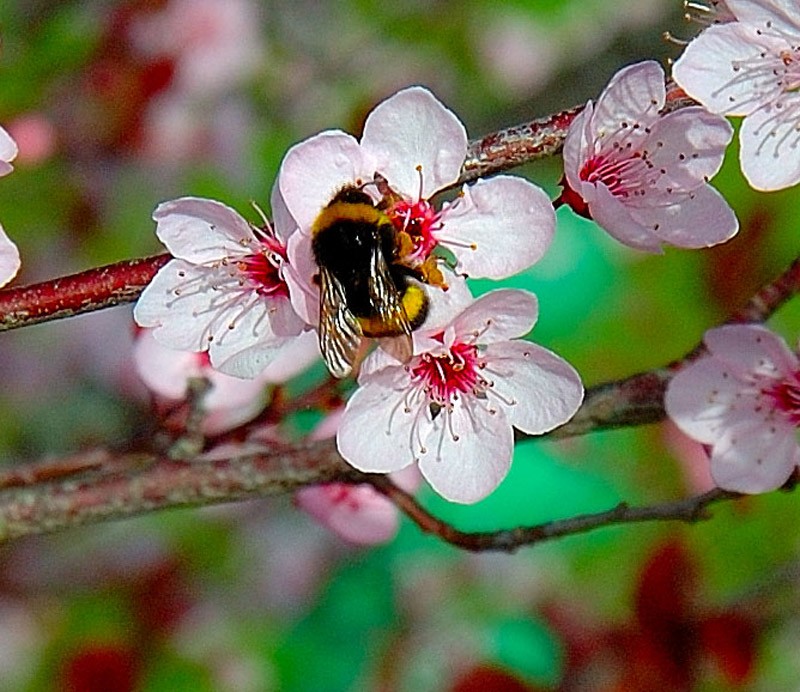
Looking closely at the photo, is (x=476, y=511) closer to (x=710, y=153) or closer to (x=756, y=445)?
(x=756, y=445)

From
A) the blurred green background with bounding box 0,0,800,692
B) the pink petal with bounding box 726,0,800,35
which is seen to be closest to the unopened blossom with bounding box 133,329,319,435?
the pink petal with bounding box 726,0,800,35

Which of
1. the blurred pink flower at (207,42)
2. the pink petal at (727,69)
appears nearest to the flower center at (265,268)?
the pink petal at (727,69)

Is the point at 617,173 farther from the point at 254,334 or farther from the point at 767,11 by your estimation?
the point at 254,334

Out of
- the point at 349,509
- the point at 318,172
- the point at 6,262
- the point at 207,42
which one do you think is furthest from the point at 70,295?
the point at 207,42

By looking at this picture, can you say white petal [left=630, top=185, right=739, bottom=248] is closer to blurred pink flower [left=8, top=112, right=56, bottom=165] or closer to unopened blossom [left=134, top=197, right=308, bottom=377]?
unopened blossom [left=134, top=197, right=308, bottom=377]

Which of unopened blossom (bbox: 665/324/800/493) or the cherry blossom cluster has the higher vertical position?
the cherry blossom cluster

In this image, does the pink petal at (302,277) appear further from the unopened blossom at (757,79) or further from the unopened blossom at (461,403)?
the unopened blossom at (757,79)

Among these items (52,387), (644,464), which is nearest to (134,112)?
(52,387)
